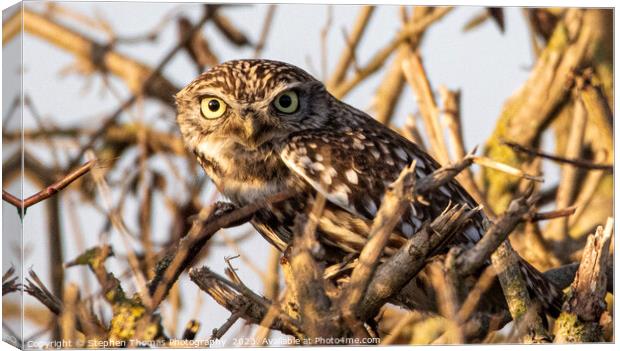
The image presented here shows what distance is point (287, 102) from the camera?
4055 millimetres

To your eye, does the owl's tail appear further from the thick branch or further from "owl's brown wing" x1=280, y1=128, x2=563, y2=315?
the thick branch

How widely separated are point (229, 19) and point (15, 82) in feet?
5.38

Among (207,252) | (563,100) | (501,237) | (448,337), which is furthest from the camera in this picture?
(563,100)

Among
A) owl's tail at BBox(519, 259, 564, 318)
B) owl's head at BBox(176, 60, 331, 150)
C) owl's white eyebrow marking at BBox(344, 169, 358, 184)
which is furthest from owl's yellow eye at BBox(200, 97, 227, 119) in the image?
owl's tail at BBox(519, 259, 564, 318)

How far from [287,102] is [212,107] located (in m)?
0.29

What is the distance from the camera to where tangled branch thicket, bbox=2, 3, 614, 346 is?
9.82 feet

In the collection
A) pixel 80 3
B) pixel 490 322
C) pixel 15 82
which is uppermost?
pixel 80 3

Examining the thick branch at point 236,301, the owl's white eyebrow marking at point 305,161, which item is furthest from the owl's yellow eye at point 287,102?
the thick branch at point 236,301

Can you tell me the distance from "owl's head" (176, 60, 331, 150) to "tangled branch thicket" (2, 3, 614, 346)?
0.26 meters

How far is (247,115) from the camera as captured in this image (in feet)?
12.8

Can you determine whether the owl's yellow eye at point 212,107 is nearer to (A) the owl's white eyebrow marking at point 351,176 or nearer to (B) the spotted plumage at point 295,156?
(B) the spotted plumage at point 295,156

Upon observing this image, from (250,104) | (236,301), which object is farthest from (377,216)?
(250,104)

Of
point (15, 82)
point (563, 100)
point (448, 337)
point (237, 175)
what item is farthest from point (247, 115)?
point (563, 100)

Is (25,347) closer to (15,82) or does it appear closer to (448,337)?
(15,82)
